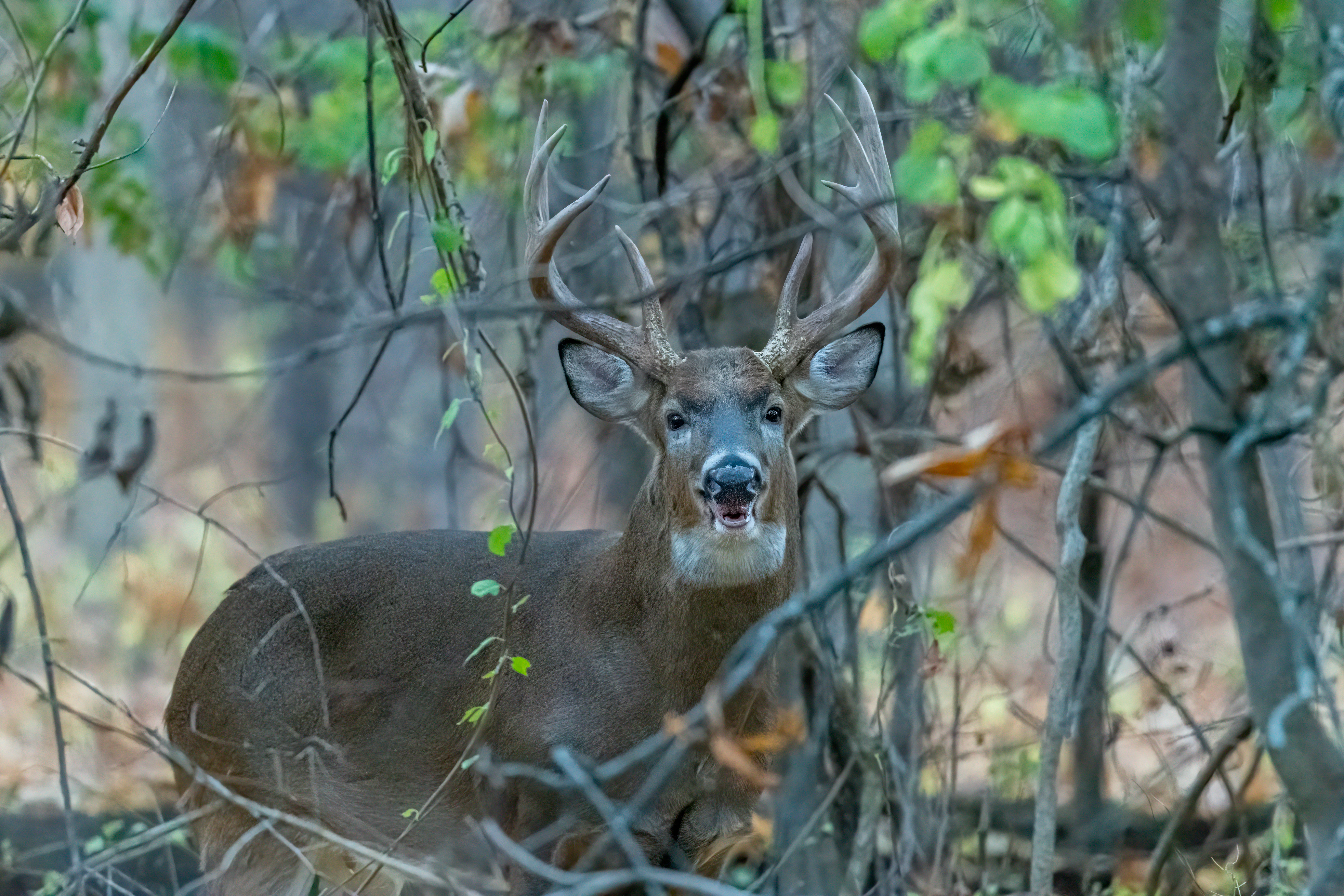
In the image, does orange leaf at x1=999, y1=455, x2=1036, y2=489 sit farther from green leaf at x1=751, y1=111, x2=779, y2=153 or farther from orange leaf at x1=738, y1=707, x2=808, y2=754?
green leaf at x1=751, y1=111, x2=779, y2=153

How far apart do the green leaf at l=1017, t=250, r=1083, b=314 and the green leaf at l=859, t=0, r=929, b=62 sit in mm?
931

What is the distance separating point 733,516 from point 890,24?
155 centimetres

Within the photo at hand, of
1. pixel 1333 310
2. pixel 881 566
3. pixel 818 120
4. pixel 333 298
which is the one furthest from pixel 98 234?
pixel 1333 310

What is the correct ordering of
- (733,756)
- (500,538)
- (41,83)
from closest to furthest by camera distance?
(733,756), (500,538), (41,83)

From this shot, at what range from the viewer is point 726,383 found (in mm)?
5059

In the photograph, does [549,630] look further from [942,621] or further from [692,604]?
[942,621]

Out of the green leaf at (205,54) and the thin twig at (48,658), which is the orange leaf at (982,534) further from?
the green leaf at (205,54)

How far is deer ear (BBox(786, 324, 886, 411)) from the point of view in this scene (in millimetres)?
5352

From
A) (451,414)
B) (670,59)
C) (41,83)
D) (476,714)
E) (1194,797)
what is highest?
(670,59)

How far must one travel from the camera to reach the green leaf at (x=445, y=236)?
458 cm

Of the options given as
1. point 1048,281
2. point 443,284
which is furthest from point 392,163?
point 1048,281

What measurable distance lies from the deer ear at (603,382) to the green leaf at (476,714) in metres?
1.12

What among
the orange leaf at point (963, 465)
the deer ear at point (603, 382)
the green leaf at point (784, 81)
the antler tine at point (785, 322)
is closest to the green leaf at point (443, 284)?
the deer ear at point (603, 382)

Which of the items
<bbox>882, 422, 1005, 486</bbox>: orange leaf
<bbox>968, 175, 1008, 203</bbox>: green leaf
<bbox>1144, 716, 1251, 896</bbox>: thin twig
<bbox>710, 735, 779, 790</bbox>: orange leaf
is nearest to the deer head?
<bbox>968, 175, 1008, 203</bbox>: green leaf
